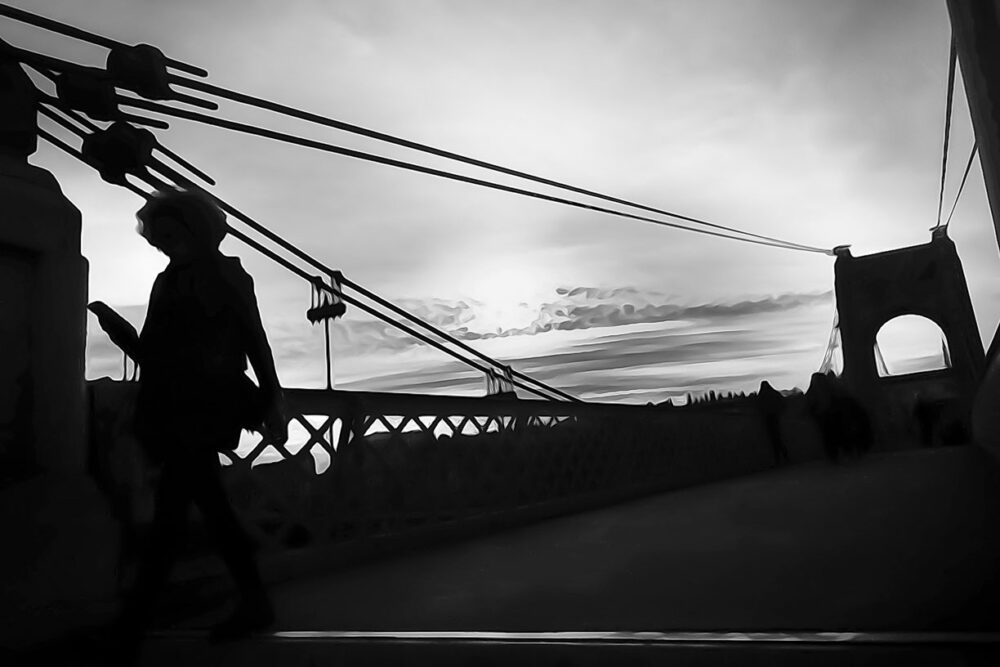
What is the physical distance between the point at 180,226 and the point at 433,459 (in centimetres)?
110

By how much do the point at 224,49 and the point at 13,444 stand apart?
2.78 feet

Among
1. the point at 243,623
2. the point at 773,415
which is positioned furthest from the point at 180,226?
the point at 773,415

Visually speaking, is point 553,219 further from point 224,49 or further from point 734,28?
point 224,49

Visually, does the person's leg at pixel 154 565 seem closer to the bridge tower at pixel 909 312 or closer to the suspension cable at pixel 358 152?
the suspension cable at pixel 358 152

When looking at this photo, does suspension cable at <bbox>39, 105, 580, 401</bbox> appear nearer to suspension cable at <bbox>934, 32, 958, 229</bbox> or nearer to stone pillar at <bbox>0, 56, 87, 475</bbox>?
stone pillar at <bbox>0, 56, 87, 475</bbox>

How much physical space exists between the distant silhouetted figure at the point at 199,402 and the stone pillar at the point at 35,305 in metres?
0.18

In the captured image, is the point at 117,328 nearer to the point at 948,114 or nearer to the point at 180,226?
the point at 180,226

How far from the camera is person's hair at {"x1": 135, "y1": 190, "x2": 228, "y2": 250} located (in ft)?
3.87

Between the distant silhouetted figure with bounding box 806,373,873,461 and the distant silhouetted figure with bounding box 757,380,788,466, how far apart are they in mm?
44

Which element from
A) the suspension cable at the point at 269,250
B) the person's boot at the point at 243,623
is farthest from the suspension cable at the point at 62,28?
the person's boot at the point at 243,623

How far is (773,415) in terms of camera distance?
3.35ft

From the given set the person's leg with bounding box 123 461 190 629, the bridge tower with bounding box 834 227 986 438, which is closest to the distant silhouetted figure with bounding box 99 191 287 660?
the person's leg with bounding box 123 461 190 629

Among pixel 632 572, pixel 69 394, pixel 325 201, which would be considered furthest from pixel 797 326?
pixel 69 394

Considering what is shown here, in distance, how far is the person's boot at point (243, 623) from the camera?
1.11 m
